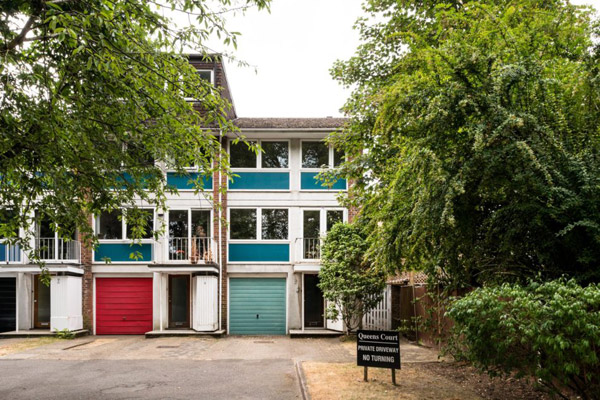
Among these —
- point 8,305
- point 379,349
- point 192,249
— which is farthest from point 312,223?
point 8,305

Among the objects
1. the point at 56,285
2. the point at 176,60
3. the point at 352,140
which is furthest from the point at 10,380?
the point at 352,140

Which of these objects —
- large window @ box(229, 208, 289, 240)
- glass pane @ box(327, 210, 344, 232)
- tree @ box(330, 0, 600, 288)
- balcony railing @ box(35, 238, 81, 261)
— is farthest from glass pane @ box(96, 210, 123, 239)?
tree @ box(330, 0, 600, 288)

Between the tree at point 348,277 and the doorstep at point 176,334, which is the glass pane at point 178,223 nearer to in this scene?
the doorstep at point 176,334

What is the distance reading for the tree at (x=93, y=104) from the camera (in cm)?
729

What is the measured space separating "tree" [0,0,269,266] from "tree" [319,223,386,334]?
28.4ft

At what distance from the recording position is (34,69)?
758 cm

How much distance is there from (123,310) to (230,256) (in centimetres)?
482

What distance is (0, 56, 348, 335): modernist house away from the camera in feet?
67.7

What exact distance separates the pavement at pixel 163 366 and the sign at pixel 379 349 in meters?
1.47

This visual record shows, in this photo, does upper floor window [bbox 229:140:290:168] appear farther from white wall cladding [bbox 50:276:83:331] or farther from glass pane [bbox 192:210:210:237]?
white wall cladding [bbox 50:276:83:331]

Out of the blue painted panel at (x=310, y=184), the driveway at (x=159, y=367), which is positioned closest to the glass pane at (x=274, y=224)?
the blue painted panel at (x=310, y=184)

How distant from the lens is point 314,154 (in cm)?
2159

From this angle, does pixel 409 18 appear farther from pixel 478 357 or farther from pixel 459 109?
pixel 478 357

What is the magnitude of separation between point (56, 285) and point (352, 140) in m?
12.7
